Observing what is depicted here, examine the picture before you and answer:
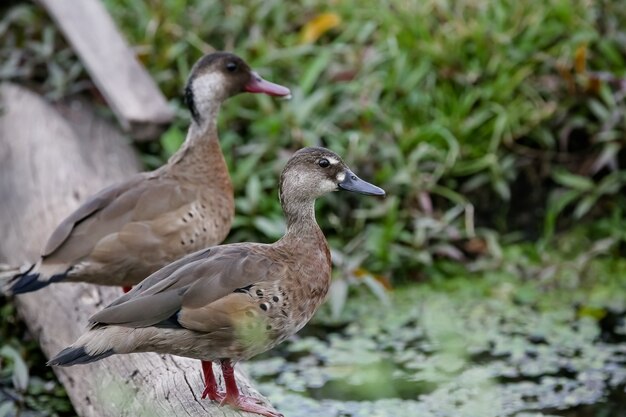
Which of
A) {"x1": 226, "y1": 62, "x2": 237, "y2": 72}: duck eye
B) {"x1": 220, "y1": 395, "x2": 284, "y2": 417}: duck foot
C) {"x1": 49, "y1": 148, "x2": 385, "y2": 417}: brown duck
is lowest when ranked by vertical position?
{"x1": 220, "y1": 395, "x2": 284, "y2": 417}: duck foot

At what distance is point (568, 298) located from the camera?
576cm

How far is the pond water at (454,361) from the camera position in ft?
15.3

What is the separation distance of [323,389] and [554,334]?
1.21 meters

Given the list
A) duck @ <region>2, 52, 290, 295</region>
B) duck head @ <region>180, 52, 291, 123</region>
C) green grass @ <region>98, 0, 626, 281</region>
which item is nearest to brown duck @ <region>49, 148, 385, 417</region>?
duck @ <region>2, 52, 290, 295</region>

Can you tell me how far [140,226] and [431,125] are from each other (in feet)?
7.93

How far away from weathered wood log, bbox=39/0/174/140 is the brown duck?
2.18 meters

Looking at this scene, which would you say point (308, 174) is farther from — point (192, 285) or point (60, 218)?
point (60, 218)

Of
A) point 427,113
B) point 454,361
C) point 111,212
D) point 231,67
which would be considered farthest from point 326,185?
point 427,113

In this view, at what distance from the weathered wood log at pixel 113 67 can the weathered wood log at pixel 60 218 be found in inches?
10.1

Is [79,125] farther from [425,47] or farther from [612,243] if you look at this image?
[612,243]

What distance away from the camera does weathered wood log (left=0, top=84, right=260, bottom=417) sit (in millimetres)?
3758

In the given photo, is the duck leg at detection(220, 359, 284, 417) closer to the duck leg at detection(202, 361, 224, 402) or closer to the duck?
the duck leg at detection(202, 361, 224, 402)

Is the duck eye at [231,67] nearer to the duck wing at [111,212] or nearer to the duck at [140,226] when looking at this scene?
the duck at [140,226]

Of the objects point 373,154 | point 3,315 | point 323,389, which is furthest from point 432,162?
point 3,315
